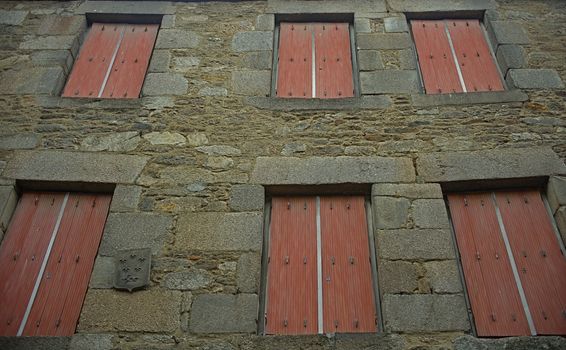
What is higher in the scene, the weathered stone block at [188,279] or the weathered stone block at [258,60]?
the weathered stone block at [258,60]

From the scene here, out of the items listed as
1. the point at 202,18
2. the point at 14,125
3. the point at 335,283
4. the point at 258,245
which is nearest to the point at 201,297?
the point at 258,245

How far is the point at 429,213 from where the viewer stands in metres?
4.13

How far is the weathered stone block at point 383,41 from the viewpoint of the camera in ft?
18.0

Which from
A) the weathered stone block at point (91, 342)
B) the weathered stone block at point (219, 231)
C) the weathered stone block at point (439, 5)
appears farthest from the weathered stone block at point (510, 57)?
the weathered stone block at point (91, 342)

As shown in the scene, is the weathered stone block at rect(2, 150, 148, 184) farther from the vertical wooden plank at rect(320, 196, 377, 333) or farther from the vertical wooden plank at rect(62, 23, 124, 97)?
the vertical wooden plank at rect(320, 196, 377, 333)

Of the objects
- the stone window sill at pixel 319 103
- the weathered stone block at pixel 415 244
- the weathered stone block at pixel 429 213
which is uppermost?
the stone window sill at pixel 319 103

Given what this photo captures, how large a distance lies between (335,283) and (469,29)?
3532 mm

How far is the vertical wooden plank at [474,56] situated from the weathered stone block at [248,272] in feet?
9.19

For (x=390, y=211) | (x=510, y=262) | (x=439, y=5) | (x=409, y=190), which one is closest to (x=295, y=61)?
(x=439, y=5)

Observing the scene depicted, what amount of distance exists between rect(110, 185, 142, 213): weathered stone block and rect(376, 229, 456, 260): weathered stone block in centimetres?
196

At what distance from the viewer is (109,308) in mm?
3646

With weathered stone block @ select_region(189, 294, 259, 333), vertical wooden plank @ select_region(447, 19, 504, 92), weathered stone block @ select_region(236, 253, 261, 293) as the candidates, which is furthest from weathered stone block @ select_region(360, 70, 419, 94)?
weathered stone block @ select_region(189, 294, 259, 333)

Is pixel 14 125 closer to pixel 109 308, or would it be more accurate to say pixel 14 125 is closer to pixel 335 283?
pixel 109 308

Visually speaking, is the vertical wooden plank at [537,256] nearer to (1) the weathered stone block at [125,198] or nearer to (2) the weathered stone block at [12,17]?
(1) the weathered stone block at [125,198]
